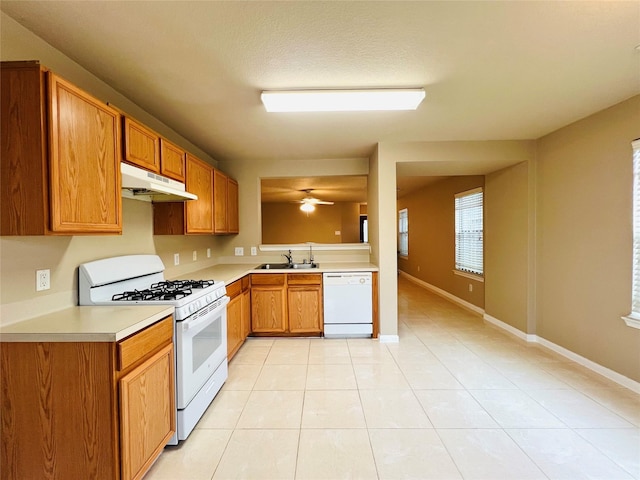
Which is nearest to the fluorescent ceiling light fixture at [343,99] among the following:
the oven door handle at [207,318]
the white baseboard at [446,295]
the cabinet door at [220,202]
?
the cabinet door at [220,202]

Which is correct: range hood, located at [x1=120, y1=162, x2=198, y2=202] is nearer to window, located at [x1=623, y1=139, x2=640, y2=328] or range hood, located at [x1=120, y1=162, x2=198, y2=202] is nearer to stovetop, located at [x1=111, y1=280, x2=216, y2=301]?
stovetop, located at [x1=111, y1=280, x2=216, y2=301]

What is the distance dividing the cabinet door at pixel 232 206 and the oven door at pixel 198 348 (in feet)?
5.33

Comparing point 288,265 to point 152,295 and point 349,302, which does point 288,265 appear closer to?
point 349,302

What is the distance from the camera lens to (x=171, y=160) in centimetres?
245

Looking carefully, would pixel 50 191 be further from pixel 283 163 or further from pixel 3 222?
pixel 283 163

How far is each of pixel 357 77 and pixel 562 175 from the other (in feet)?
8.29

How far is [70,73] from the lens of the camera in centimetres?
181

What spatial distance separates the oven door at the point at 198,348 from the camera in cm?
180

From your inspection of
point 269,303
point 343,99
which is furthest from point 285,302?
point 343,99

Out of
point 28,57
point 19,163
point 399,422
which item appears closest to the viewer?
point 19,163

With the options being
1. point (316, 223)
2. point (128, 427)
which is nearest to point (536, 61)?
point (128, 427)

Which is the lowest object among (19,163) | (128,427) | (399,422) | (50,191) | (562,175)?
(399,422)

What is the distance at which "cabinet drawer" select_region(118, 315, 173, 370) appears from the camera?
1348mm

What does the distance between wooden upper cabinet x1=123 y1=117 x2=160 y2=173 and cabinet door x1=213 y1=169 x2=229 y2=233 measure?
1.11 m
